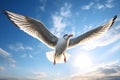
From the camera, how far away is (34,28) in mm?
13375

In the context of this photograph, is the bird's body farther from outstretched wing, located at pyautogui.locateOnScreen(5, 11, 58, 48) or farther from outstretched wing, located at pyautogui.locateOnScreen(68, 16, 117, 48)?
outstretched wing, located at pyautogui.locateOnScreen(68, 16, 117, 48)

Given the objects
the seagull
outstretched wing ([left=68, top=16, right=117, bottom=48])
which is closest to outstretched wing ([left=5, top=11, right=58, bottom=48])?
the seagull

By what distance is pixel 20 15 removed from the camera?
41.3 feet

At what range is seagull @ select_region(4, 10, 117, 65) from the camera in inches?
508

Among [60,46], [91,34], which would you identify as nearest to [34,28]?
[60,46]

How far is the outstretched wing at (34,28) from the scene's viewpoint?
12.5m

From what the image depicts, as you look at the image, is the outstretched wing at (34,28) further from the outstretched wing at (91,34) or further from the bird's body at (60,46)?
the outstretched wing at (91,34)

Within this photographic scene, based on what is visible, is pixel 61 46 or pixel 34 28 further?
pixel 61 46

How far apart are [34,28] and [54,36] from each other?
1.36 metres

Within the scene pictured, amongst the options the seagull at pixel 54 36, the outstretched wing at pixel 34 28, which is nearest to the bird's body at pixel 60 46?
the seagull at pixel 54 36

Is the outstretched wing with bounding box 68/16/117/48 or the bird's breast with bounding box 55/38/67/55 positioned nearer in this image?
the bird's breast with bounding box 55/38/67/55

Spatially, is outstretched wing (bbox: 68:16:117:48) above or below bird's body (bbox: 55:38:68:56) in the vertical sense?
above

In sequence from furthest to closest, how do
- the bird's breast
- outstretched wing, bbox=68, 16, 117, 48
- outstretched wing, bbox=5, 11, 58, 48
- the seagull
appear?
1. outstretched wing, bbox=68, 16, 117, 48
2. the bird's breast
3. the seagull
4. outstretched wing, bbox=5, 11, 58, 48

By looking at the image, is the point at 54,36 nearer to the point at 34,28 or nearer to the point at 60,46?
the point at 60,46
